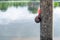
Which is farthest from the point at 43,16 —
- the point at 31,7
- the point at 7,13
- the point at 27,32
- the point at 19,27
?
the point at 7,13

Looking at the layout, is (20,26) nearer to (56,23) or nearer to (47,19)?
(56,23)

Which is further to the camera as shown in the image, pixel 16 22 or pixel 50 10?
pixel 16 22

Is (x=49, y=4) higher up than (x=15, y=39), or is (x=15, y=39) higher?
(x=49, y=4)

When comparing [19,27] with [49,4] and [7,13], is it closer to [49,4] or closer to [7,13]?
[7,13]

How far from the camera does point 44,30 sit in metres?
1.66

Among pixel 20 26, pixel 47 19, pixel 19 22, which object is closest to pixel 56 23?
pixel 20 26

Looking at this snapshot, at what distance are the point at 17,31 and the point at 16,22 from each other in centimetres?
82

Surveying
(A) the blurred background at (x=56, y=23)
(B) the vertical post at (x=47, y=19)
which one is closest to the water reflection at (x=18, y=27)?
(A) the blurred background at (x=56, y=23)

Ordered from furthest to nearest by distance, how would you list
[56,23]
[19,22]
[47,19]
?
[19,22]
[56,23]
[47,19]

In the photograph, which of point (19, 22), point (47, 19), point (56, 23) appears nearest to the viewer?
point (47, 19)

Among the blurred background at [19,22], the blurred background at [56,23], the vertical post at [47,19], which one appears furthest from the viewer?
the blurred background at [19,22]

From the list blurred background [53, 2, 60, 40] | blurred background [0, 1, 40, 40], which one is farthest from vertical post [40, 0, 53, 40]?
blurred background [0, 1, 40, 40]

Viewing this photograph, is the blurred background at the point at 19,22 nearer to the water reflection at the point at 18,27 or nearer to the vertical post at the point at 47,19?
the water reflection at the point at 18,27

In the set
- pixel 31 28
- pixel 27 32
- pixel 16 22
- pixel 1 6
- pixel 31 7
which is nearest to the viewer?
pixel 27 32
